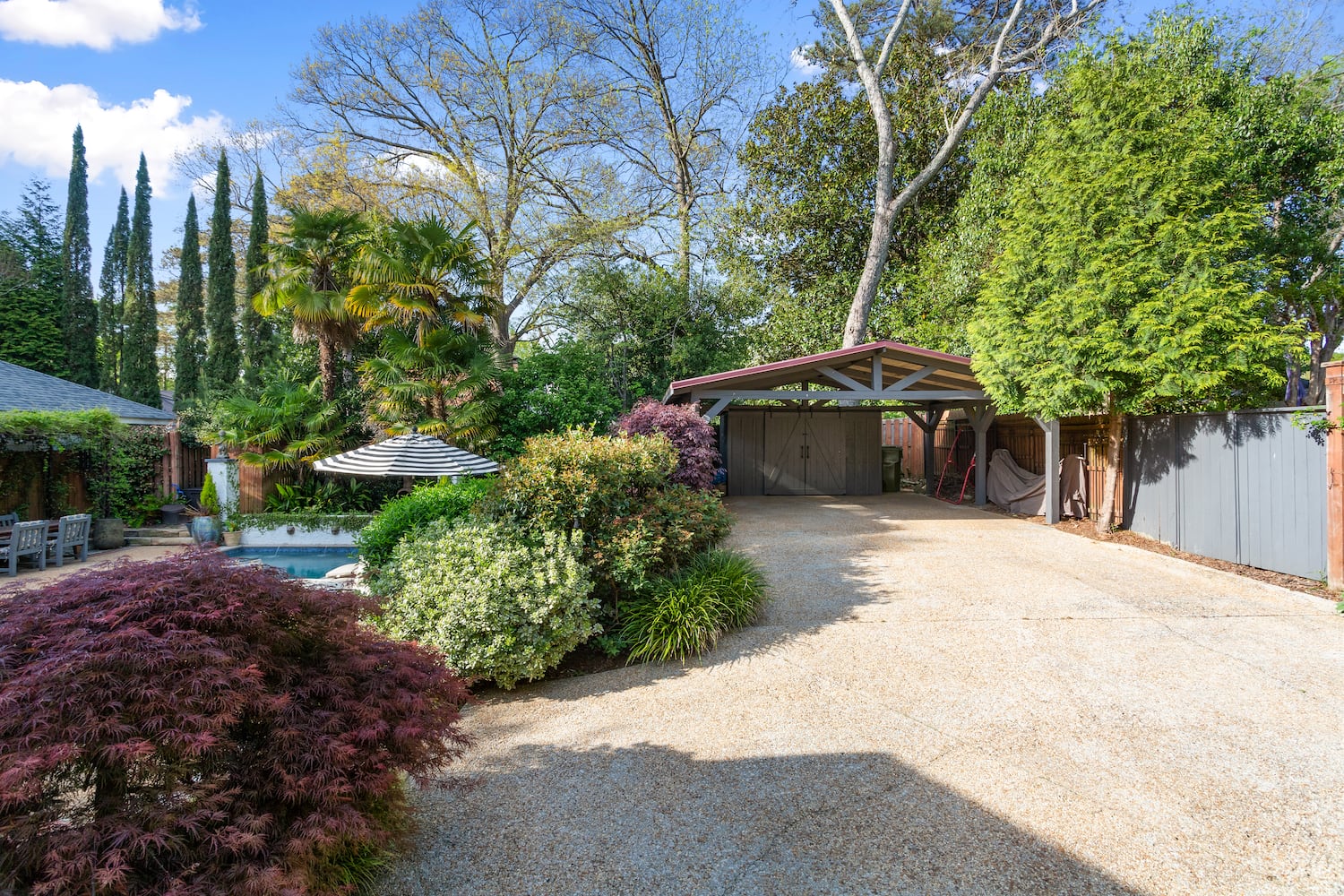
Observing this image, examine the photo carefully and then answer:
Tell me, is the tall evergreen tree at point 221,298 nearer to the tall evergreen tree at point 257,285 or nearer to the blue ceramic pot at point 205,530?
the tall evergreen tree at point 257,285

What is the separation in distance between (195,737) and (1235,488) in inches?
387

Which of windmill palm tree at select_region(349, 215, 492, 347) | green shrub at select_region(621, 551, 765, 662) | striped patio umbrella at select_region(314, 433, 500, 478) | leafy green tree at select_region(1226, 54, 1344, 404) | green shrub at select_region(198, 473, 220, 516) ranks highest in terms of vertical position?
leafy green tree at select_region(1226, 54, 1344, 404)

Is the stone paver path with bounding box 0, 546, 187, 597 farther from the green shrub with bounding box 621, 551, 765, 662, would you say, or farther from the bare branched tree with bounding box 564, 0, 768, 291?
the bare branched tree with bounding box 564, 0, 768, 291

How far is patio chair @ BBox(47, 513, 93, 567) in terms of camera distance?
983 cm

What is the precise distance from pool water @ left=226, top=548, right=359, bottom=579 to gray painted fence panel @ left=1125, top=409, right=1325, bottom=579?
40.0 feet

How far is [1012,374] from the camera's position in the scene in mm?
9812

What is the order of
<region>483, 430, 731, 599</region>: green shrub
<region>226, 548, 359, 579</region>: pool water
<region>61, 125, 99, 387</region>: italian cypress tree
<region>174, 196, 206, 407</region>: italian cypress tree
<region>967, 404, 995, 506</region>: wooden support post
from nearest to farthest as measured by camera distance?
<region>483, 430, 731, 599</region>: green shrub → <region>226, 548, 359, 579</region>: pool water → <region>967, 404, 995, 506</region>: wooden support post → <region>174, 196, 206, 407</region>: italian cypress tree → <region>61, 125, 99, 387</region>: italian cypress tree

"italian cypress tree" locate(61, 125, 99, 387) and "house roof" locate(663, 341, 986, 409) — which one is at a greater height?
"italian cypress tree" locate(61, 125, 99, 387)

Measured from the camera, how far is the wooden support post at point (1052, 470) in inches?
419

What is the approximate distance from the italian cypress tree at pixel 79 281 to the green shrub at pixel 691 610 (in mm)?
24767

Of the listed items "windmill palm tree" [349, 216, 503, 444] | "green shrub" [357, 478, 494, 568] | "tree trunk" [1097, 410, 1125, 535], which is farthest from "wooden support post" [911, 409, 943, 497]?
"green shrub" [357, 478, 494, 568]

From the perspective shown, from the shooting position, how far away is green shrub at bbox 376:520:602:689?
4.81 m

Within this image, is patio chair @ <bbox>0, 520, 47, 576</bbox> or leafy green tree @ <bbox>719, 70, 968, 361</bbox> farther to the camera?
leafy green tree @ <bbox>719, 70, 968, 361</bbox>

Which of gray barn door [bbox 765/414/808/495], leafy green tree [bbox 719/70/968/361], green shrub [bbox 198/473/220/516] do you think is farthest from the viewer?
leafy green tree [bbox 719/70/968/361]
